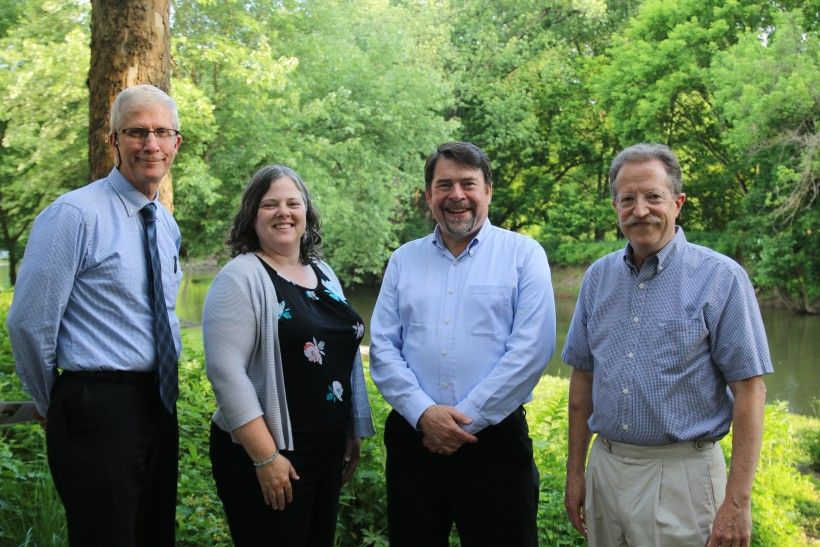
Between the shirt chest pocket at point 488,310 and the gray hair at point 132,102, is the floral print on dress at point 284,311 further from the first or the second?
the gray hair at point 132,102

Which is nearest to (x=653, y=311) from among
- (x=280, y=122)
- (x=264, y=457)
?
(x=264, y=457)

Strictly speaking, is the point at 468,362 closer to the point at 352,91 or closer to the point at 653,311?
the point at 653,311

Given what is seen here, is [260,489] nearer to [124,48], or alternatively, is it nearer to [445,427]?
[445,427]

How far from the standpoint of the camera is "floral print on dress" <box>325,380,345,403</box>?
3138 mm

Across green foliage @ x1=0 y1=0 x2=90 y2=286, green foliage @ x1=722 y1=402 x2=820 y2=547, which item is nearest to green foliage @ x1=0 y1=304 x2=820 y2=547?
green foliage @ x1=722 y1=402 x2=820 y2=547

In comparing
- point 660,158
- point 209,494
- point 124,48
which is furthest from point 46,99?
point 660,158

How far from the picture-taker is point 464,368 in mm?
3244

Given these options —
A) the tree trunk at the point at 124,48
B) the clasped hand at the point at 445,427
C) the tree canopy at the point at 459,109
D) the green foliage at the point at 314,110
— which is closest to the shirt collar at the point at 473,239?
the clasped hand at the point at 445,427

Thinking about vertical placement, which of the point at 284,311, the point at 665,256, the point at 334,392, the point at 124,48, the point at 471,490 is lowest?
the point at 471,490

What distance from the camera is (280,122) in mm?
19266

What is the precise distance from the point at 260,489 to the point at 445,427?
0.75 m

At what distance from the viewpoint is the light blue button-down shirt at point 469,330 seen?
3.17 m

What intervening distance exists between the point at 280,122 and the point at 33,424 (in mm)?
15245

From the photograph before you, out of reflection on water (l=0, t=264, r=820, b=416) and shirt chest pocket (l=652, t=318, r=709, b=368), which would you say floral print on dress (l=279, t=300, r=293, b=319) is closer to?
shirt chest pocket (l=652, t=318, r=709, b=368)
